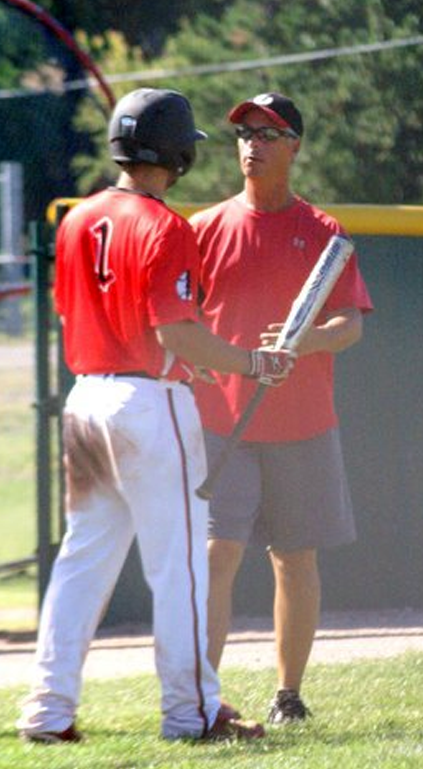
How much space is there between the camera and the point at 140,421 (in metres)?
5.91

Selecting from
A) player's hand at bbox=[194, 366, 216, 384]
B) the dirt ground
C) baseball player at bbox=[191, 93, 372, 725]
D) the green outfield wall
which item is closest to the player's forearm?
baseball player at bbox=[191, 93, 372, 725]

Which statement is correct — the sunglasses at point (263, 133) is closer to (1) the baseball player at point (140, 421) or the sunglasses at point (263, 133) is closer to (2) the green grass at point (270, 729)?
(1) the baseball player at point (140, 421)

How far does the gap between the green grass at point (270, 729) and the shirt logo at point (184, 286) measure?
129cm

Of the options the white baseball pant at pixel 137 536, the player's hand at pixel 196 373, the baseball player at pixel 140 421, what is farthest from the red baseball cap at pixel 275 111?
the white baseball pant at pixel 137 536

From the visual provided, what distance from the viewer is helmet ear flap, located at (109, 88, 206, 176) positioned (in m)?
5.96

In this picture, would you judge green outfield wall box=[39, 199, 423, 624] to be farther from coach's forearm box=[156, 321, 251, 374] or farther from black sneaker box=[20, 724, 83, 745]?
coach's forearm box=[156, 321, 251, 374]

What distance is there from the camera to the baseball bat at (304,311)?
6102mm

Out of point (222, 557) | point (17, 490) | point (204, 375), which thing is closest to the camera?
point (204, 375)

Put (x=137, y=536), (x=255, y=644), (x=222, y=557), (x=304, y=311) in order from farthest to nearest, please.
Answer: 1. (x=255, y=644)
2. (x=222, y=557)
3. (x=304, y=311)
4. (x=137, y=536)

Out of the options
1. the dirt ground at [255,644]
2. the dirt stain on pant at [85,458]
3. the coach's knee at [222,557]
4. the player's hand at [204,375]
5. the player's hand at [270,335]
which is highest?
the player's hand at [270,335]

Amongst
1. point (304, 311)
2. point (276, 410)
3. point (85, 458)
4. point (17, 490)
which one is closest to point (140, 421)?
point (85, 458)

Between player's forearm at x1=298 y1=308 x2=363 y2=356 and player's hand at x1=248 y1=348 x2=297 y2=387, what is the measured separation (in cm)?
17

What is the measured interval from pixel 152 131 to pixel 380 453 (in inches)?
139

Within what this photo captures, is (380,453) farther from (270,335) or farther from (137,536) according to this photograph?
(137,536)
